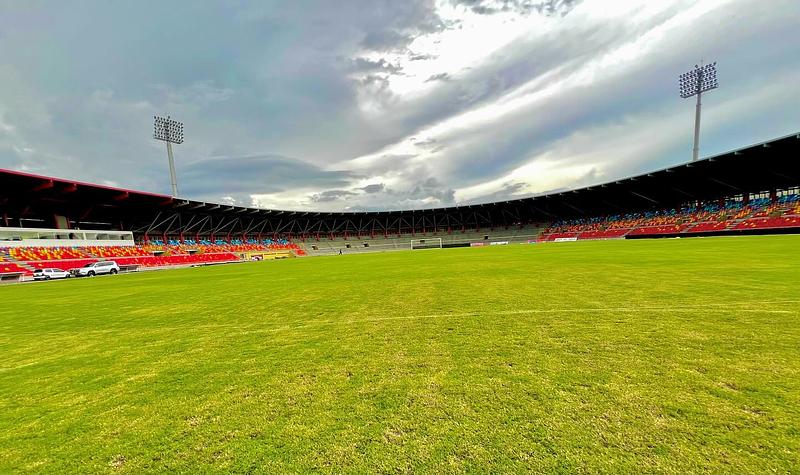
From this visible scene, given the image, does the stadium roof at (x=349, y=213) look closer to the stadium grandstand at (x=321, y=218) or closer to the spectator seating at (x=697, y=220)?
the stadium grandstand at (x=321, y=218)

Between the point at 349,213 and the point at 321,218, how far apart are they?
27.5ft

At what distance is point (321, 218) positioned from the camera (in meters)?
89.6

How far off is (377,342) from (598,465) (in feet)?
11.4

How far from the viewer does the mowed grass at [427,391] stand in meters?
2.36

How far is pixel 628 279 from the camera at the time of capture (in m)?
10.1

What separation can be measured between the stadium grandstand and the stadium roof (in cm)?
15

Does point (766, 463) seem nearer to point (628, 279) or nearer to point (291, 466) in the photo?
point (291, 466)

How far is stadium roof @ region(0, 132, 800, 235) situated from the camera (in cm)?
3790

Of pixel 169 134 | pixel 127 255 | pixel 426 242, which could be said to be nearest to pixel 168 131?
pixel 169 134

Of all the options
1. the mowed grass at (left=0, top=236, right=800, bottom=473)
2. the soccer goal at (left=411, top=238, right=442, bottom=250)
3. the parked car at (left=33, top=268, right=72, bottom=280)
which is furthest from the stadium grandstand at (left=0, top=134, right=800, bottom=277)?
the mowed grass at (left=0, top=236, right=800, bottom=473)

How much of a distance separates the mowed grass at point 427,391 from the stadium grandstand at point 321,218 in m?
43.0

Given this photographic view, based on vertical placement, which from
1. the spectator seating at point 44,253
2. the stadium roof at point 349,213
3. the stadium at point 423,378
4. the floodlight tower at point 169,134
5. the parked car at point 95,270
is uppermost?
the floodlight tower at point 169,134

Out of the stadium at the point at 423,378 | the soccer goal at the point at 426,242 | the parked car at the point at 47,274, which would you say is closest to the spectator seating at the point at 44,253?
the parked car at the point at 47,274

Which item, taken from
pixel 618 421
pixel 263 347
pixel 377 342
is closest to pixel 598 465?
pixel 618 421
